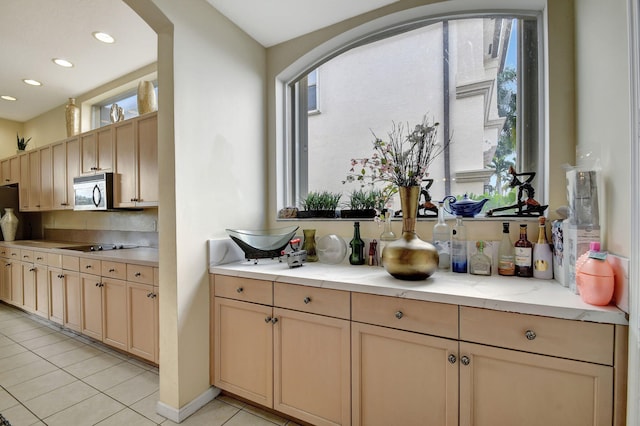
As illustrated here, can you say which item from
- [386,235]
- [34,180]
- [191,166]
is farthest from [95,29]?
[386,235]

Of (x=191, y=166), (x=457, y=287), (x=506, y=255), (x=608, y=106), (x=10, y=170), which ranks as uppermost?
(x=10, y=170)

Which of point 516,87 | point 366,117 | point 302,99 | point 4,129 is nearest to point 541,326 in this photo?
point 516,87

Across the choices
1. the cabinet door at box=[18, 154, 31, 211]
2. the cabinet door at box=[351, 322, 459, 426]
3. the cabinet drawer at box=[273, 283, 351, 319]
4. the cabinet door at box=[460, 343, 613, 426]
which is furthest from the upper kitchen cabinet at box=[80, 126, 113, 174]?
the cabinet door at box=[460, 343, 613, 426]

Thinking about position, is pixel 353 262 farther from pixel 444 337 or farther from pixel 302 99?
pixel 302 99

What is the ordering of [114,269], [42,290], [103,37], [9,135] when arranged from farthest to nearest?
[9,135] < [42,290] < [103,37] < [114,269]

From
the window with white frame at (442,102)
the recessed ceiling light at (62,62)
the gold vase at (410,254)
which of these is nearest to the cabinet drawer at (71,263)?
the recessed ceiling light at (62,62)

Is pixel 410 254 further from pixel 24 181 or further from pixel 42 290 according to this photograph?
pixel 24 181

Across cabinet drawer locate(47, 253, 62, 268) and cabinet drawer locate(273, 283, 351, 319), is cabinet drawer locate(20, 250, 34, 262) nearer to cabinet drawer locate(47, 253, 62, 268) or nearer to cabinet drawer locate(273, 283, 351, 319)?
cabinet drawer locate(47, 253, 62, 268)

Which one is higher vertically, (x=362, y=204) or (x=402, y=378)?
(x=362, y=204)

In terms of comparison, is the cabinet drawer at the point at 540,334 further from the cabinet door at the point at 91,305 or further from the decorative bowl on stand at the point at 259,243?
the cabinet door at the point at 91,305

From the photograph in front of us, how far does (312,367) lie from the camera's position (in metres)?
1.56

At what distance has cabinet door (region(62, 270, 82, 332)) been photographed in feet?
9.08

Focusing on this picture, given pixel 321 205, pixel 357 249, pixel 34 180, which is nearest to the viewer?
pixel 357 249

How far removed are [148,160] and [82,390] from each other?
1.80 m
